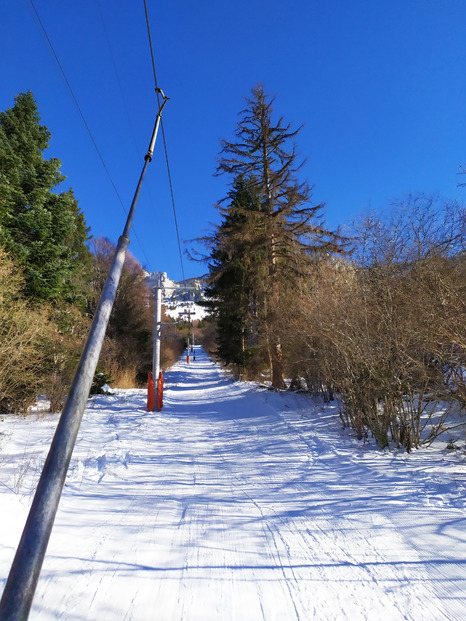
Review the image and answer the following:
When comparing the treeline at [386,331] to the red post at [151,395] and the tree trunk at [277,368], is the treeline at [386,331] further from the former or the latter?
the red post at [151,395]

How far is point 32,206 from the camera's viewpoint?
13.0 meters

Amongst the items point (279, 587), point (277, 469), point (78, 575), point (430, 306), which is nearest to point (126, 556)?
point (78, 575)

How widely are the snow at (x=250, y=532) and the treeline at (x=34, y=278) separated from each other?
282 centimetres

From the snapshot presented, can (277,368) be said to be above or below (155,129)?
below

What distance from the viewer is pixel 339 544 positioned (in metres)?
2.93

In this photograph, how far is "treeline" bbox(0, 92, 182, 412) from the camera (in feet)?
27.1

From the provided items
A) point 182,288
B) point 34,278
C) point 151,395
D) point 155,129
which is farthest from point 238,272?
point 155,129

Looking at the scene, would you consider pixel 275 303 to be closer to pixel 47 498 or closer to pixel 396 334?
pixel 396 334

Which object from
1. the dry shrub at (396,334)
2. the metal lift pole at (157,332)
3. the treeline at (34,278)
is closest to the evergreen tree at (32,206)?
the treeline at (34,278)

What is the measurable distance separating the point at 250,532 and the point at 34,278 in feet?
42.9

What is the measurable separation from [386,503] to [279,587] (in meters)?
2.00

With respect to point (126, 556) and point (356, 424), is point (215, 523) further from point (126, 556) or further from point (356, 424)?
point (356, 424)

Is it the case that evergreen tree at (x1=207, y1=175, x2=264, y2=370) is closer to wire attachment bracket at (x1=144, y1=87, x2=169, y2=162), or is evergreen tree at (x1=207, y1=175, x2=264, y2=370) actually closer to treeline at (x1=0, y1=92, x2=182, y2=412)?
treeline at (x1=0, y1=92, x2=182, y2=412)

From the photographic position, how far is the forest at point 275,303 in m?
5.54
